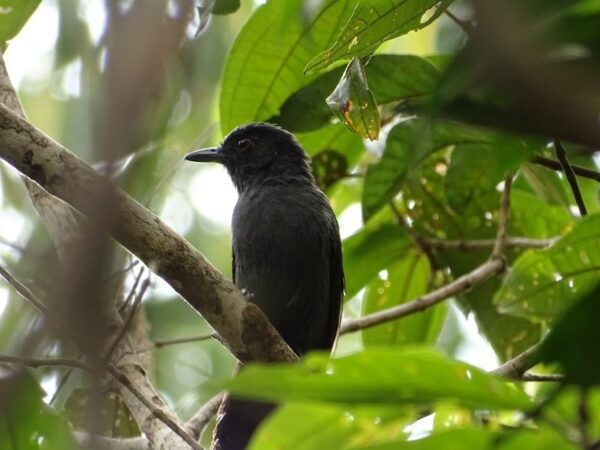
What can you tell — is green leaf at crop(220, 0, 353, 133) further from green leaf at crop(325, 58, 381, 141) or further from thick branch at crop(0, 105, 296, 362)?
thick branch at crop(0, 105, 296, 362)

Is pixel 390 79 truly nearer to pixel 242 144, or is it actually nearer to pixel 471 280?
pixel 471 280

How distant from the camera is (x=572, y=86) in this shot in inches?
38.5

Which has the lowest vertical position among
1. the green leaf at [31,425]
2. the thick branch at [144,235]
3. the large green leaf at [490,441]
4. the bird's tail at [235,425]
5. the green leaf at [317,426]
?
the large green leaf at [490,441]

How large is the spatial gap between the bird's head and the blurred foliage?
1.00 feet

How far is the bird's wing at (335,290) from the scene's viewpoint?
203 inches

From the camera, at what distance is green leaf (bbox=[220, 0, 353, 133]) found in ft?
13.2

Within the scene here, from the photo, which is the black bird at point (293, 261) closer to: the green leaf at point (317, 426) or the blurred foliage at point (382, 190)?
the blurred foliage at point (382, 190)

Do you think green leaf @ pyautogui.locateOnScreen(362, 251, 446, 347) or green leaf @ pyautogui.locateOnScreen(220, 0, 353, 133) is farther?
green leaf @ pyautogui.locateOnScreen(362, 251, 446, 347)

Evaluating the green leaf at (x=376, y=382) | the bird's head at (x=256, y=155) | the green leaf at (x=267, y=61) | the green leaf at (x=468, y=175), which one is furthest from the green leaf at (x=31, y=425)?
the bird's head at (x=256, y=155)


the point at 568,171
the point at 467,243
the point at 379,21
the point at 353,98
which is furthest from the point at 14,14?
the point at 467,243

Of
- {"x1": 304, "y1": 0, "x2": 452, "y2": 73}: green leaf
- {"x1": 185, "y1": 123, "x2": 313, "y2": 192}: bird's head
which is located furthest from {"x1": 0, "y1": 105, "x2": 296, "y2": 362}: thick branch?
{"x1": 185, "y1": 123, "x2": 313, "y2": 192}: bird's head

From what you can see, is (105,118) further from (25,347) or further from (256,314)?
(256,314)

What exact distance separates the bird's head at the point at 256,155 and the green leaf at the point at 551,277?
215 centimetres

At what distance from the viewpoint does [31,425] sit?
6.24ft
